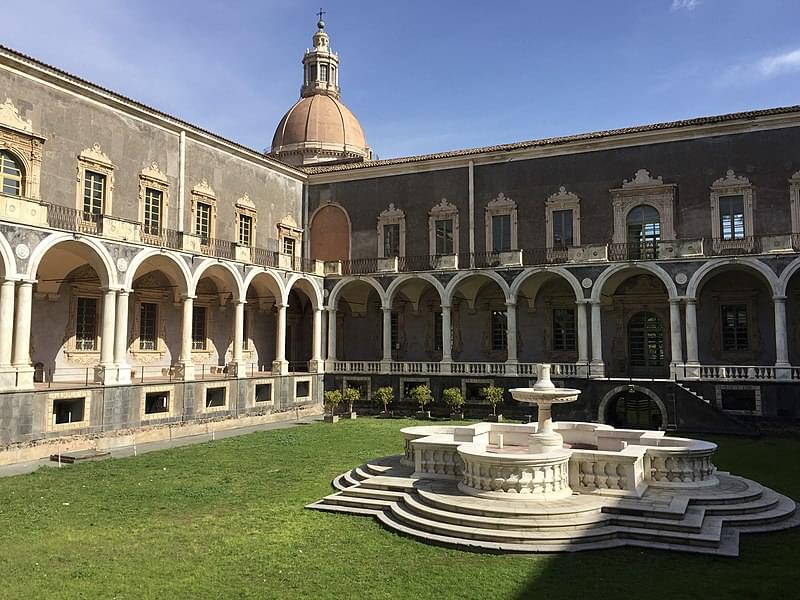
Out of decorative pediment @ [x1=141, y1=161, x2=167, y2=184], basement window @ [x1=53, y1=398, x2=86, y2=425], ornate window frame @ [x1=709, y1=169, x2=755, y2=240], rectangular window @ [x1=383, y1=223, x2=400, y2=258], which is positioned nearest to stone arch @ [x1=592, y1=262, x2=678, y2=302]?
ornate window frame @ [x1=709, y1=169, x2=755, y2=240]

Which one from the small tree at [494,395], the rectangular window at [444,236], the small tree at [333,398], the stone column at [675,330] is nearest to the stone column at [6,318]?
the small tree at [333,398]

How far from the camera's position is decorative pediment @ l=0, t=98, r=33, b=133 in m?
20.6

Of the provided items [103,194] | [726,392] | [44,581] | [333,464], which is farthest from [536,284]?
[44,581]

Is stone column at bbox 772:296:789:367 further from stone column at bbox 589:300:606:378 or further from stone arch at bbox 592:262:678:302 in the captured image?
stone column at bbox 589:300:606:378

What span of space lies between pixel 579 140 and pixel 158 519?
2352cm

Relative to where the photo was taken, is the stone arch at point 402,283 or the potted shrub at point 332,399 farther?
the stone arch at point 402,283

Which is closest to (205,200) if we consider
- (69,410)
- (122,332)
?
(122,332)

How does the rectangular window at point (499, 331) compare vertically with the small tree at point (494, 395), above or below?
above

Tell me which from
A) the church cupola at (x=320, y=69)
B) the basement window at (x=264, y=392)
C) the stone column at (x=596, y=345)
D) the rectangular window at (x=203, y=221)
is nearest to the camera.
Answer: the stone column at (x=596, y=345)

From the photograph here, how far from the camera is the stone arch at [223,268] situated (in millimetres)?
25875

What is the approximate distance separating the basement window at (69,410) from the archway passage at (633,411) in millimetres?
18697

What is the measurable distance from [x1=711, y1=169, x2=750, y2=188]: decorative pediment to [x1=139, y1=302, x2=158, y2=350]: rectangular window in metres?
22.8

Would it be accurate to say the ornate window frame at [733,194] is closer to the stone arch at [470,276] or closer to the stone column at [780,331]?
the stone column at [780,331]

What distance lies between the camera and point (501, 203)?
31266 millimetres
